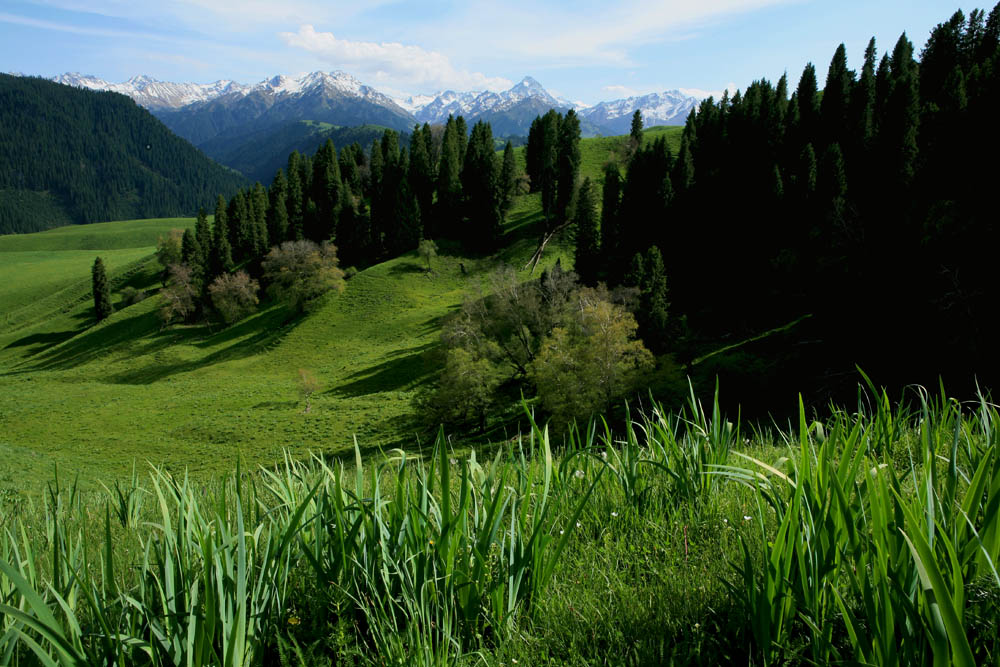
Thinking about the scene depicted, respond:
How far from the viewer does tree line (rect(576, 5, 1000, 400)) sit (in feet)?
91.1

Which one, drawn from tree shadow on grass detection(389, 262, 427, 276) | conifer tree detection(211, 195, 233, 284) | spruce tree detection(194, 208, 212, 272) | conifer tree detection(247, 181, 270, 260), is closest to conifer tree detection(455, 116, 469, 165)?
tree shadow on grass detection(389, 262, 427, 276)

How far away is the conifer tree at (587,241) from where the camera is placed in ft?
187

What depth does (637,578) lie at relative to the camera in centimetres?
202

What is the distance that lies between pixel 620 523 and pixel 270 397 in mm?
49228

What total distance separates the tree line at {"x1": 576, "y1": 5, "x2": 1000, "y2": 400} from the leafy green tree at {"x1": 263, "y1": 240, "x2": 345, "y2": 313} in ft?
112

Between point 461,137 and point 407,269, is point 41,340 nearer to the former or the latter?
point 407,269

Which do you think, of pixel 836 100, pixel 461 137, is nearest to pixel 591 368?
pixel 836 100

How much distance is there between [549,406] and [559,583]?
28.4 m

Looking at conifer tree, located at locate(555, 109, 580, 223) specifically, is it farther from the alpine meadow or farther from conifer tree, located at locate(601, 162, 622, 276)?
conifer tree, located at locate(601, 162, 622, 276)

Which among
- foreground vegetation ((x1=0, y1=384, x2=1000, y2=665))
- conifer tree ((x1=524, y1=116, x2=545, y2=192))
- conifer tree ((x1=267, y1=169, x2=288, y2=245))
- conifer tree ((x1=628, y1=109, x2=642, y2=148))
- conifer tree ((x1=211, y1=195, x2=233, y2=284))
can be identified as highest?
conifer tree ((x1=628, y1=109, x2=642, y2=148))

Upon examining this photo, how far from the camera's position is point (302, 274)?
67938 millimetres

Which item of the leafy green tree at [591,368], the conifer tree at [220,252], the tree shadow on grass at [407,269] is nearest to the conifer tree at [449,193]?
the tree shadow on grass at [407,269]

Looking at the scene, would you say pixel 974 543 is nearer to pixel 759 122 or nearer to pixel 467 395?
pixel 467 395

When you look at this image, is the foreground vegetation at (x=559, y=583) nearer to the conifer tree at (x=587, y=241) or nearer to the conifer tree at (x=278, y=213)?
the conifer tree at (x=587, y=241)
